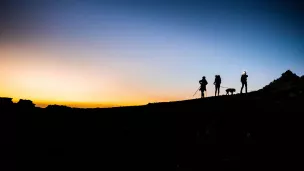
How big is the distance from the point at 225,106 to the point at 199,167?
19.9ft

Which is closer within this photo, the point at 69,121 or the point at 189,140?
the point at 189,140

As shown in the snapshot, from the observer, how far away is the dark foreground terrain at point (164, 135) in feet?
49.9

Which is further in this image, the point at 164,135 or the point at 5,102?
the point at 5,102

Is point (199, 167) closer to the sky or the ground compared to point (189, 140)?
closer to the ground

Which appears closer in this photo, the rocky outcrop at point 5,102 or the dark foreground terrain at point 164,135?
the dark foreground terrain at point 164,135

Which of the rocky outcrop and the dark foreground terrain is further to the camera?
the rocky outcrop

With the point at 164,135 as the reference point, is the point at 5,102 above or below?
above

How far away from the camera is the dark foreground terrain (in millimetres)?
15211

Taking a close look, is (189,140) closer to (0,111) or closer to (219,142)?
(219,142)

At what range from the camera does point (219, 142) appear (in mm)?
16250

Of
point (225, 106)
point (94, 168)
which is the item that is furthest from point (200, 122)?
point (94, 168)

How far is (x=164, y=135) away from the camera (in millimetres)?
Result: 18750

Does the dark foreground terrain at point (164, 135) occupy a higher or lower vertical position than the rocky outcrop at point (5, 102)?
lower

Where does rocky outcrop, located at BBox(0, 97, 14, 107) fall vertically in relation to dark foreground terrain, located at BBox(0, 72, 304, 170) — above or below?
above
